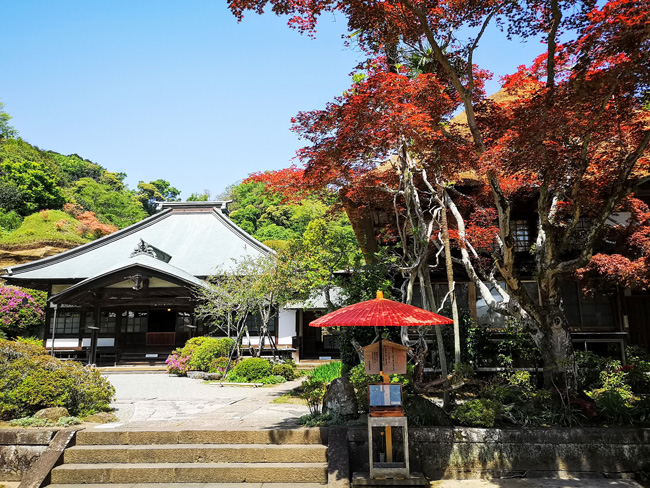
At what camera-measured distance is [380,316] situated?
6.02m

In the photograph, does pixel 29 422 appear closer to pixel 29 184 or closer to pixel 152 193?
pixel 29 184

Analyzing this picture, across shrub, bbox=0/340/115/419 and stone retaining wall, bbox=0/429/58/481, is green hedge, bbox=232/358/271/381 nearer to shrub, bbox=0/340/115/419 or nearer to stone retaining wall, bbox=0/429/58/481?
shrub, bbox=0/340/115/419

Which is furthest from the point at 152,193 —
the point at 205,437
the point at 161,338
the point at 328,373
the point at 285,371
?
the point at 205,437

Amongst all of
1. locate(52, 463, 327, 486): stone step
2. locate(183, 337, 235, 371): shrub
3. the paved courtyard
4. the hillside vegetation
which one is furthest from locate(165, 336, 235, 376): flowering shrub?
the hillside vegetation

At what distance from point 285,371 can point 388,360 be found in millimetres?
8852

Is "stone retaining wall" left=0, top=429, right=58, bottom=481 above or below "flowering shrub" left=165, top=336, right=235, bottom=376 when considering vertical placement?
below

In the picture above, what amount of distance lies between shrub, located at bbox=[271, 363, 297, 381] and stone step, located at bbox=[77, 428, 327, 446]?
7.87 metres

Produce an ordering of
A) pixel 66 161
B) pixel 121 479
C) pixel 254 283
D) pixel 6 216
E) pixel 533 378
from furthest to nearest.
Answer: pixel 66 161 < pixel 6 216 < pixel 254 283 < pixel 533 378 < pixel 121 479

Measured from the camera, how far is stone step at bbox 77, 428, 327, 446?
6.57m

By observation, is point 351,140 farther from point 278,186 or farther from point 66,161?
point 66,161

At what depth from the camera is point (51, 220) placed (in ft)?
111

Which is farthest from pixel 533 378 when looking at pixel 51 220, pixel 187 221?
pixel 51 220

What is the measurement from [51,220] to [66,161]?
900 inches

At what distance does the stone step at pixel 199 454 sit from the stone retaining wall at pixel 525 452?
693 millimetres
